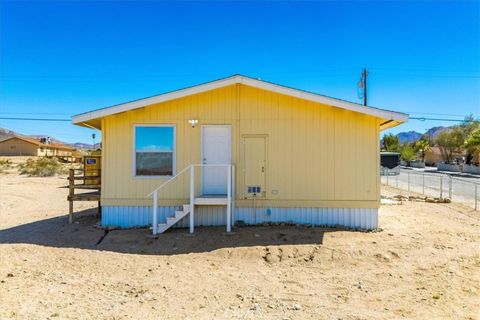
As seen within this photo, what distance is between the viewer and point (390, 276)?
16.7 feet

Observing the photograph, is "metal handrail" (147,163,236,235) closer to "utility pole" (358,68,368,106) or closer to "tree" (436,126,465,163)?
"utility pole" (358,68,368,106)

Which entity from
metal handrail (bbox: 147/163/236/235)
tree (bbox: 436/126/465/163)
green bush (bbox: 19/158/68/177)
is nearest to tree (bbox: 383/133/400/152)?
tree (bbox: 436/126/465/163)

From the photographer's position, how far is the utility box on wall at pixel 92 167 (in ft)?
28.3

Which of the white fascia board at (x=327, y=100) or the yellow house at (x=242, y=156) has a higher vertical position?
the white fascia board at (x=327, y=100)

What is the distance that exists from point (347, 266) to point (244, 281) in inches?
71.8

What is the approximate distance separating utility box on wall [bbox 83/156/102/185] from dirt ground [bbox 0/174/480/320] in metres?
1.20

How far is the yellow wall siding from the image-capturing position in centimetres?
789

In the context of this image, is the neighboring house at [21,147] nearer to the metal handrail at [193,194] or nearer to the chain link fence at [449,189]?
the chain link fence at [449,189]

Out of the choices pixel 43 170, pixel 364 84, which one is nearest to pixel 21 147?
pixel 43 170

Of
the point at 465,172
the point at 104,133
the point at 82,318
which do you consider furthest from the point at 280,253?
the point at 465,172

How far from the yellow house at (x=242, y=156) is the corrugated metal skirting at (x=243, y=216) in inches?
0.9

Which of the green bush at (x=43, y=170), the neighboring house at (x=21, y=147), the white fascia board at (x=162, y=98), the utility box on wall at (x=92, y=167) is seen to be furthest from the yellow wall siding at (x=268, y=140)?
the neighboring house at (x=21, y=147)

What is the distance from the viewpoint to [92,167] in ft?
28.5

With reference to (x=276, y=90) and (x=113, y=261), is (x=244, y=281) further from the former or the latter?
(x=276, y=90)
